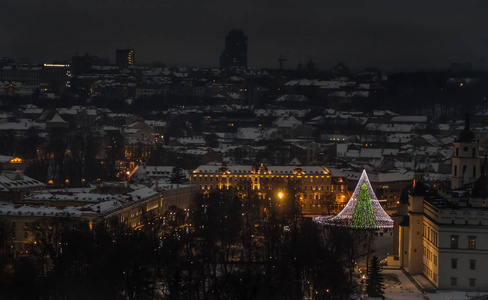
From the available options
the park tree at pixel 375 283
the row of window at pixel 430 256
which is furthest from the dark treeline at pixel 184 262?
the row of window at pixel 430 256

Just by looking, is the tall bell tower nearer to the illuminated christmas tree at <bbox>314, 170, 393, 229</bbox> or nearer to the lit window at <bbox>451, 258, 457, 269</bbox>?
the illuminated christmas tree at <bbox>314, 170, 393, 229</bbox>

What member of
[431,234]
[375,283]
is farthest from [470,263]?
[375,283]

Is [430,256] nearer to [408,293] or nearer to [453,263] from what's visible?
[453,263]

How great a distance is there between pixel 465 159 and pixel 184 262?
283 inches

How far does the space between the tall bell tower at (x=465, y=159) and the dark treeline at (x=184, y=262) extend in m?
2.45

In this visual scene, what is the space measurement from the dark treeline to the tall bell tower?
2451 mm

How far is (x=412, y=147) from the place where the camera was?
46562 mm

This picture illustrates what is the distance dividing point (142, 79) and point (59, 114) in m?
18.2

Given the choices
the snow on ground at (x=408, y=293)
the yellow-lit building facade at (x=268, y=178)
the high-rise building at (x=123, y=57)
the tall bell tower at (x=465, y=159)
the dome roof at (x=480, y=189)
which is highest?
the high-rise building at (x=123, y=57)

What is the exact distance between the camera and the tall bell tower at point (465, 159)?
81.7ft

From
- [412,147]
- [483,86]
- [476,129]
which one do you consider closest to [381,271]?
[412,147]

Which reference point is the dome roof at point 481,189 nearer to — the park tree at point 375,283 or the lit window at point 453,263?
the lit window at point 453,263

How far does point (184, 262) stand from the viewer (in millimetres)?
20312

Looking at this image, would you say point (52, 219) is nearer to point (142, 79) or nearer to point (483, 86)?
point (483, 86)
